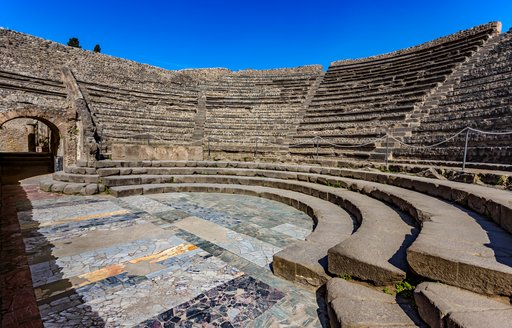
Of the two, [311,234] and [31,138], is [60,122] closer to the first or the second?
[311,234]

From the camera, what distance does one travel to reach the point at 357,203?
4992 millimetres

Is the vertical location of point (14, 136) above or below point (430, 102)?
below

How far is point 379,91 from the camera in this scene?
1335cm

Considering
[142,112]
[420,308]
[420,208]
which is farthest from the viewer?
[142,112]

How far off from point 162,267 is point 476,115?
9.37 meters

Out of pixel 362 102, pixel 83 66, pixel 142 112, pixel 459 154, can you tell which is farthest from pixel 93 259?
pixel 83 66

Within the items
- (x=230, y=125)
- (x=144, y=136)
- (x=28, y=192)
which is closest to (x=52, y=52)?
(x=144, y=136)

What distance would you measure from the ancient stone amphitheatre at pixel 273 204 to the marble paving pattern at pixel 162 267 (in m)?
0.02

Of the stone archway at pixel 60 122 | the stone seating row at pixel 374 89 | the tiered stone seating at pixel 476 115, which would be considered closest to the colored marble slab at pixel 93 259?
the tiered stone seating at pixel 476 115

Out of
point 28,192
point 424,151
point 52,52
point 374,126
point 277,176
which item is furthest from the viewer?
point 52,52

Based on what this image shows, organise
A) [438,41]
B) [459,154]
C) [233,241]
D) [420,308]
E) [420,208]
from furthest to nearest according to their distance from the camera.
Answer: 1. [438,41]
2. [459,154]
3. [233,241]
4. [420,208]
5. [420,308]

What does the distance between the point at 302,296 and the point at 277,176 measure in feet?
19.2

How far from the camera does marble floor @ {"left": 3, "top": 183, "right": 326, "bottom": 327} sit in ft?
7.38

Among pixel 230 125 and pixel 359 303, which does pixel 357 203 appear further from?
pixel 230 125
